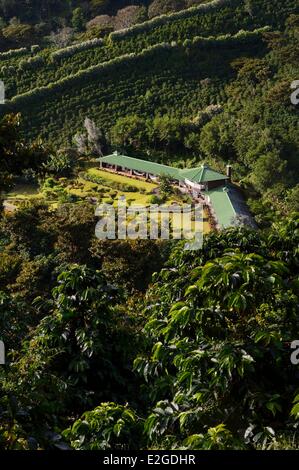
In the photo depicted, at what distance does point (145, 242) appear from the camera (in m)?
17.7

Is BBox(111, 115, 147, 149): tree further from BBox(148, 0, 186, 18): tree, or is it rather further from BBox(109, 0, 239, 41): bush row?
BBox(148, 0, 186, 18): tree

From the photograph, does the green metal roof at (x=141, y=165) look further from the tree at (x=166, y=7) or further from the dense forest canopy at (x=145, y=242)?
the tree at (x=166, y=7)

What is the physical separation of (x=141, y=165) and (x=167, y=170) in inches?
58.9

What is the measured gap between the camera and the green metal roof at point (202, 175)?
26.4 meters

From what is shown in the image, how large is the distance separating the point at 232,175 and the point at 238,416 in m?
24.6

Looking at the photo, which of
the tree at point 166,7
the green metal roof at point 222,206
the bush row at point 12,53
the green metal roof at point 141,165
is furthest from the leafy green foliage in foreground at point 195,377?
the tree at point 166,7

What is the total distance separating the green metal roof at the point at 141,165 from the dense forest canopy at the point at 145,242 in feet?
3.09
